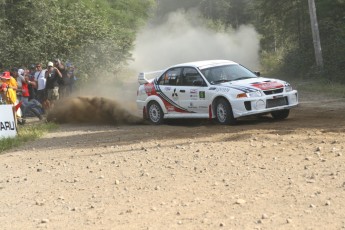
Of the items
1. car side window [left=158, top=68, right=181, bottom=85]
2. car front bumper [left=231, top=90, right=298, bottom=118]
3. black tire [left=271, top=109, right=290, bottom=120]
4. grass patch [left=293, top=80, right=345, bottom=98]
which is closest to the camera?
car front bumper [left=231, top=90, right=298, bottom=118]

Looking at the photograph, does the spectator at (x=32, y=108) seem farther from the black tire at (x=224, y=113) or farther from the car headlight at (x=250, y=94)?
the car headlight at (x=250, y=94)

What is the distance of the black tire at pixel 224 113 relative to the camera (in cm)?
1313

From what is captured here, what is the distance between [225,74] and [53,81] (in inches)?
323

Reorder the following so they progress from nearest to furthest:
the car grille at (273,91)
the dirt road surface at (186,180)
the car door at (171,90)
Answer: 1. the dirt road surface at (186,180)
2. the car grille at (273,91)
3. the car door at (171,90)

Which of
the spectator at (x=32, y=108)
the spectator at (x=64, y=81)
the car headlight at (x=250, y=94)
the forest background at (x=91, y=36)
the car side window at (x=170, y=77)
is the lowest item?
the car headlight at (x=250, y=94)

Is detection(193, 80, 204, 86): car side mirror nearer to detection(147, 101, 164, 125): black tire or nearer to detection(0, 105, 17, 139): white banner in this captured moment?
detection(147, 101, 164, 125): black tire

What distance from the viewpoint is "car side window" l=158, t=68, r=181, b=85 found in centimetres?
1485

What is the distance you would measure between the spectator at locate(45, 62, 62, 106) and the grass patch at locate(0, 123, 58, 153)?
362cm

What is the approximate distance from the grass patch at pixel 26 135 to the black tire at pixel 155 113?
9.21ft

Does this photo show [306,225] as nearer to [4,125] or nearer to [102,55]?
[4,125]

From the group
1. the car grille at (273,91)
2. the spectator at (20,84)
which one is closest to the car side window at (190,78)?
A: the car grille at (273,91)

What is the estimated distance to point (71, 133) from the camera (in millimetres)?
14805

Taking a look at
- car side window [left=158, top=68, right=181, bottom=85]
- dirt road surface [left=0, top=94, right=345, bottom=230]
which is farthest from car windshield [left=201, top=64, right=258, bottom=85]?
dirt road surface [left=0, top=94, right=345, bottom=230]

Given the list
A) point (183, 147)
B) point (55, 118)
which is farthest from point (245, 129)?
point (55, 118)
